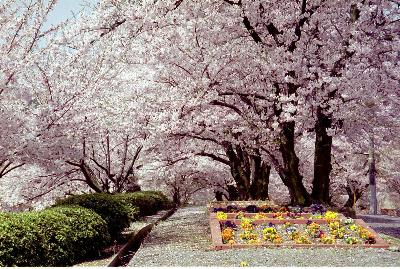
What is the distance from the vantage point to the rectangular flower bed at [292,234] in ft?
34.7

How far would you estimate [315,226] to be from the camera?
38.1 ft

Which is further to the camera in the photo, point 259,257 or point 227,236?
point 227,236

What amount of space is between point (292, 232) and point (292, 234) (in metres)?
0.14

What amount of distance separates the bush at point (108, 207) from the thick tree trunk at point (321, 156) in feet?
19.5

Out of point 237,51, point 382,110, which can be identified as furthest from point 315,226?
point 382,110

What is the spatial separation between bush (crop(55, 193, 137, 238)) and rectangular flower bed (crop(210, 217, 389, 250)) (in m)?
2.89

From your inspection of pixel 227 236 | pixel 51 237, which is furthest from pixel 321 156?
pixel 51 237

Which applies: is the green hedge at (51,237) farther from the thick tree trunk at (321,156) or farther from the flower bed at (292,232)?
the thick tree trunk at (321,156)

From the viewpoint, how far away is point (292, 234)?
437 inches

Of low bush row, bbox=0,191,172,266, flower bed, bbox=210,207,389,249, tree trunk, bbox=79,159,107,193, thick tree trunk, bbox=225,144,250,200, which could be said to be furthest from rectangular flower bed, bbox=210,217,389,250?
thick tree trunk, bbox=225,144,250,200

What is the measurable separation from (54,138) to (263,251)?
498 centimetres

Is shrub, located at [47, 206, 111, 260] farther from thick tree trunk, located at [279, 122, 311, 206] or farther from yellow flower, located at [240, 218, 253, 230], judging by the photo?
thick tree trunk, located at [279, 122, 311, 206]

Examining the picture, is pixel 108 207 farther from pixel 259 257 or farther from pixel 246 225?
pixel 259 257

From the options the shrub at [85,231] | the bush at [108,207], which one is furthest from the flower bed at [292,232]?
the bush at [108,207]
